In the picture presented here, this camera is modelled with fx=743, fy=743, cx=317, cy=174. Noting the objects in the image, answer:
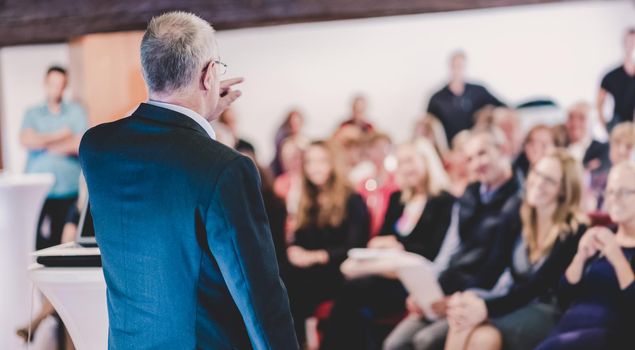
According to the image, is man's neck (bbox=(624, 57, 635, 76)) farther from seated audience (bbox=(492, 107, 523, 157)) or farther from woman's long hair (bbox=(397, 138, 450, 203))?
woman's long hair (bbox=(397, 138, 450, 203))

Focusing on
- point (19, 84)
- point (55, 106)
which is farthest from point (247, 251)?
point (19, 84)

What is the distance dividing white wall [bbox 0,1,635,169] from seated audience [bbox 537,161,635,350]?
2.27 meters

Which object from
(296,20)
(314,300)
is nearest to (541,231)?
(314,300)

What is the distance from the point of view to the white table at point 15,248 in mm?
3680

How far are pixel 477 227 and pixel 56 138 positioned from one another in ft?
8.80

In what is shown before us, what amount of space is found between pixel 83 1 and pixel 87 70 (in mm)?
511

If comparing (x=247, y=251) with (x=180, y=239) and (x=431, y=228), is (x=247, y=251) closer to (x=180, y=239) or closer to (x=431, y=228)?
(x=180, y=239)

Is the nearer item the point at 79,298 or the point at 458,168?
the point at 79,298

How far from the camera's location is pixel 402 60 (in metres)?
6.18

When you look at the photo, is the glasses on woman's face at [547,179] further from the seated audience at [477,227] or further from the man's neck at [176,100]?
the man's neck at [176,100]

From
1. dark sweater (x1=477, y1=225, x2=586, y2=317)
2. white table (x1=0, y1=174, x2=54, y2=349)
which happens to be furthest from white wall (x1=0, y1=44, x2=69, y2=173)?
dark sweater (x1=477, y1=225, x2=586, y2=317)

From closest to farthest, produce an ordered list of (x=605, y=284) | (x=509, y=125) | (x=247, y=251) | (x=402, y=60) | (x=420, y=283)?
(x=247, y=251), (x=605, y=284), (x=420, y=283), (x=509, y=125), (x=402, y=60)

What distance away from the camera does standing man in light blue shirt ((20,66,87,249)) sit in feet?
15.4

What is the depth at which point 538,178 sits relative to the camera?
3504mm
